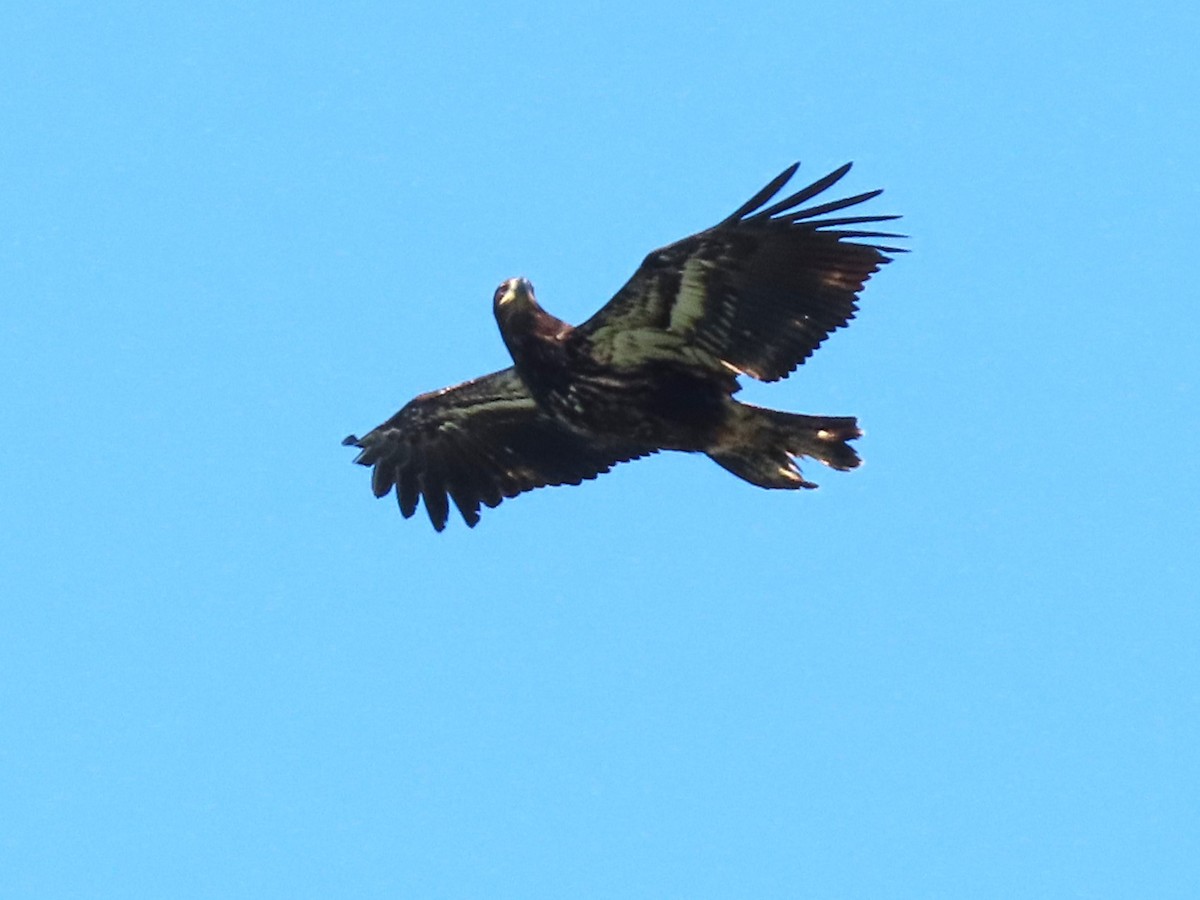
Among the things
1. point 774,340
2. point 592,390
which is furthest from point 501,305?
point 774,340

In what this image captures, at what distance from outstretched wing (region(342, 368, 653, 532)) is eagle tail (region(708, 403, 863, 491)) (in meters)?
1.55

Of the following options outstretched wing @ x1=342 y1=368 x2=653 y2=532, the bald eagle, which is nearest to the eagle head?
the bald eagle

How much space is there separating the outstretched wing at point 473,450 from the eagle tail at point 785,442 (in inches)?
61.0

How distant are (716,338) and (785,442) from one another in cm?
81

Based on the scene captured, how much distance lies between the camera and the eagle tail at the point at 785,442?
16125mm

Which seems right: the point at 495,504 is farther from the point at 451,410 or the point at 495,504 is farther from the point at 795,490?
the point at 795,490

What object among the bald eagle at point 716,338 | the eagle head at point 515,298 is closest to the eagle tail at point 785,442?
the bald eagle at point 716,338

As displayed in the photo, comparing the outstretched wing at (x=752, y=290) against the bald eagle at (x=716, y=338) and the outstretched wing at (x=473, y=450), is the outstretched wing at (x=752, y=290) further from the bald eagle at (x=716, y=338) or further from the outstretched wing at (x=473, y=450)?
the outstretched wing at (x=473, y=450)

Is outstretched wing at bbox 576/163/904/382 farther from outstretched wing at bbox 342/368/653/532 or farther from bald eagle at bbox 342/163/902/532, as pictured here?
outstretched wing at bbox 342/368/653/532

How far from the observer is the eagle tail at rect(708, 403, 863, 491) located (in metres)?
16.1

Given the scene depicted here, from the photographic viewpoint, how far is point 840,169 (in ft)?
50.0

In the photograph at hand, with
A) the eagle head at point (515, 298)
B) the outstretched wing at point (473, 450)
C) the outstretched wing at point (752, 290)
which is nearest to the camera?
the outstretched wing at point (752, 290)

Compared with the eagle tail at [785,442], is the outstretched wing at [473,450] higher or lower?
higher

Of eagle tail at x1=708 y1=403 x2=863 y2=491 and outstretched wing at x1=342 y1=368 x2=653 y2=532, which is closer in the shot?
eagle tail at x1=708 y1=403 x2=863 y2=491
